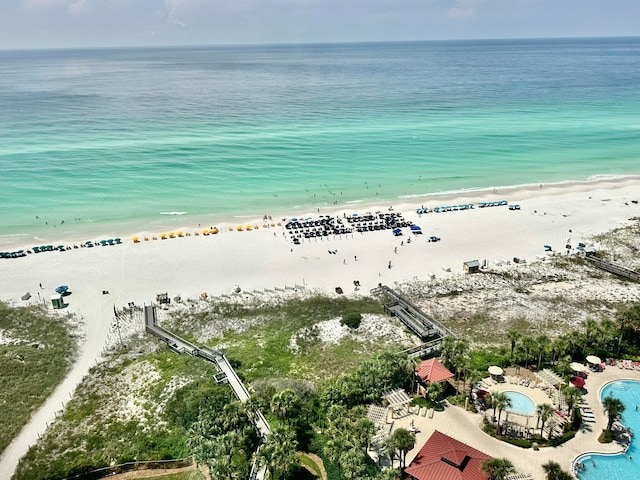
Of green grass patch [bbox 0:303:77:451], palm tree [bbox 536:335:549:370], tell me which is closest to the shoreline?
green grass patch [bbox 0:303:77:451]

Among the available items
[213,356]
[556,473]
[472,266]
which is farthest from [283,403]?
[472,266]

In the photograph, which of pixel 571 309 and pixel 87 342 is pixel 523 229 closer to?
pixel 571 309

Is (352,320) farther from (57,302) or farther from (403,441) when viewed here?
(57,302)

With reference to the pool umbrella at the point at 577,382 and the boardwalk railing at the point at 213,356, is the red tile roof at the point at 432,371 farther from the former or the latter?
the boardwalk railing at the point at 213,356

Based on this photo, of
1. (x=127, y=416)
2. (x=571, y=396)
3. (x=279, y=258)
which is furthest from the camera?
(x=279, y=258)

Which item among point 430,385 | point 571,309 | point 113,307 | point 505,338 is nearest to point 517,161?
point 571,309

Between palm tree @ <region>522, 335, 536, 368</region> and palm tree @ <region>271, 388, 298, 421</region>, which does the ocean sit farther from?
palm tree @ <region>271, 388, 298, 421</region>

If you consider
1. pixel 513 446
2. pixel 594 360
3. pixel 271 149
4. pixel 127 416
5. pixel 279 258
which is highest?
pixel 271 149
